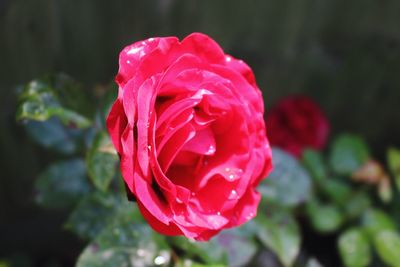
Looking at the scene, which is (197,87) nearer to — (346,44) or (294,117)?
(294,117)

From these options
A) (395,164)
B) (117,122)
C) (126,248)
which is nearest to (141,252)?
(126,248)

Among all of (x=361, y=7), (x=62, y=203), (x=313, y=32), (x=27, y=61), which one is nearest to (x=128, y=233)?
(x=62, y=203)

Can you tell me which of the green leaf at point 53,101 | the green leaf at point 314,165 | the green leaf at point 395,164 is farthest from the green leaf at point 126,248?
the green leaf at point 395,164

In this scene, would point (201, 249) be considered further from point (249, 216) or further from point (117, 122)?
point (117, 122)

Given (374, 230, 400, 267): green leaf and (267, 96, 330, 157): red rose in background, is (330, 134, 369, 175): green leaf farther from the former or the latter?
(374, 230, 400, 267): green leaf

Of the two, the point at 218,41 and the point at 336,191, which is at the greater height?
the point at 218,41

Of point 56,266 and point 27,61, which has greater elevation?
point 27,61

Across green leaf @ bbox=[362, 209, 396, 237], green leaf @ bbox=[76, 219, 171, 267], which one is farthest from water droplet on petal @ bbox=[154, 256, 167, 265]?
green leaf @ bbox=[362, 209, 396, 237]
